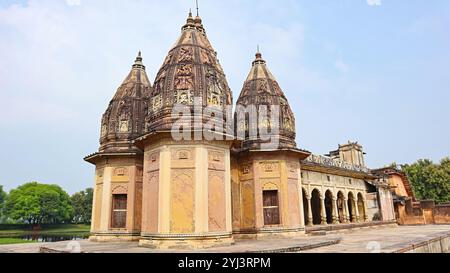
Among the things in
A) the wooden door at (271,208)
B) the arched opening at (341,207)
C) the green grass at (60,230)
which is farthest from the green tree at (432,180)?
the green grass at (60,230)

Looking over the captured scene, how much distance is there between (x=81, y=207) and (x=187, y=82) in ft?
226

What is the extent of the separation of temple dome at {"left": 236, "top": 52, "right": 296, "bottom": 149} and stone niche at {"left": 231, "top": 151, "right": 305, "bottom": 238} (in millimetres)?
995

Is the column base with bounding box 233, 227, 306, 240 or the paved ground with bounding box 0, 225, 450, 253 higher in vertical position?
the column base with bounding box 233, 227, 306, 240

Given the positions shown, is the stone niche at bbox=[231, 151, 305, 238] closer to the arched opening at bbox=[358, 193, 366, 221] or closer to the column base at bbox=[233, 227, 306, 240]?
the column base at bbox=[233, 227, 306, 240]

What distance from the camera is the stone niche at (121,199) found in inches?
672

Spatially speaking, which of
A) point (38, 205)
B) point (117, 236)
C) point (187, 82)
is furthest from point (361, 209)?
point (38, 205)

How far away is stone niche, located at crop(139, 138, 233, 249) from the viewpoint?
12.9m

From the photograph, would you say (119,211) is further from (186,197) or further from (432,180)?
(432,180)

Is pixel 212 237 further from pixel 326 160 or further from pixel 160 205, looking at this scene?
pixel 326 160

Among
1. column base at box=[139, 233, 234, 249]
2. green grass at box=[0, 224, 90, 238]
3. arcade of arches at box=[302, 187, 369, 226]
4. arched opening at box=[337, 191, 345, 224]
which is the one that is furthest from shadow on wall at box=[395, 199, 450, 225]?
green grass at box=[0, 224, 90, 238]

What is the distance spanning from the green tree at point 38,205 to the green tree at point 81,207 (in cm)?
516

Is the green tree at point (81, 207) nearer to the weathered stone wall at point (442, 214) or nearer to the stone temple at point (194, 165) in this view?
the stone temple at point (194, 165)
